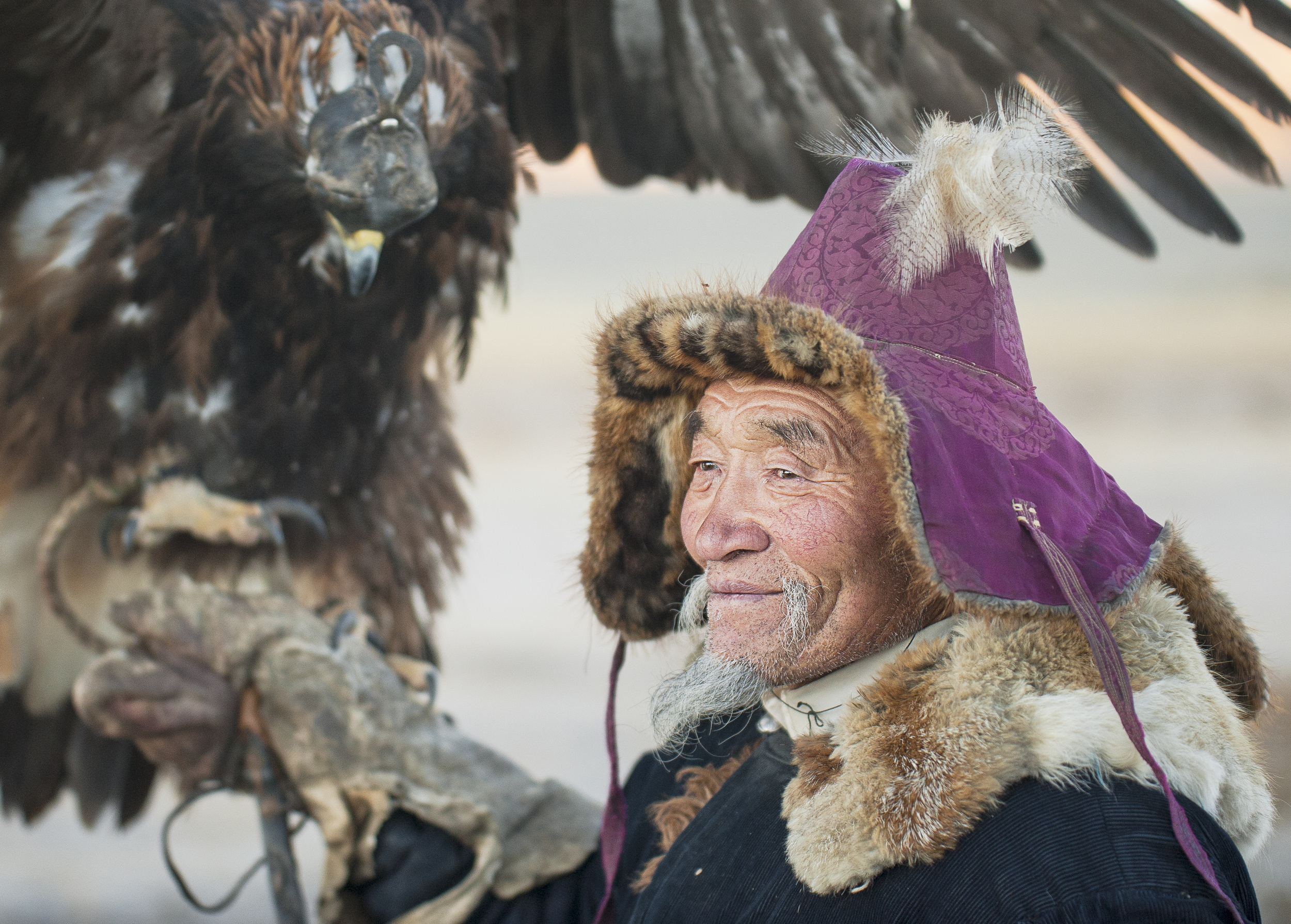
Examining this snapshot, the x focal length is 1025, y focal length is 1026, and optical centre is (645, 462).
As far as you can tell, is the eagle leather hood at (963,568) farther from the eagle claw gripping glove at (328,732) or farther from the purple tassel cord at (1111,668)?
the eagle claw gripping glove at (328,732)

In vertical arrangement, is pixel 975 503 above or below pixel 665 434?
below

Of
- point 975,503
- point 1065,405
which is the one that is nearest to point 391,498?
point 975,503

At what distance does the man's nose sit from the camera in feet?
3.30

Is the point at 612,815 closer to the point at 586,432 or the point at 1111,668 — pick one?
the point at 586,432

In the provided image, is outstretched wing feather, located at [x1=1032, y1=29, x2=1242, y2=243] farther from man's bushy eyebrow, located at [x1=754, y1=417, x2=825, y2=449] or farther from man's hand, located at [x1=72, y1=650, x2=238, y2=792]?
man's hand, located at [x1=72, y1=650, x2=238, y2=792]

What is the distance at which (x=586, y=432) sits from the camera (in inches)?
58.8

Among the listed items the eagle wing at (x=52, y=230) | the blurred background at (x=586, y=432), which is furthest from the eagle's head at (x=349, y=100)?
the blurred background at (x=586, y=432)

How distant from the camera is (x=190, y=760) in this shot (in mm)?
1432

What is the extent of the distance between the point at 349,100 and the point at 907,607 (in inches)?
36.9

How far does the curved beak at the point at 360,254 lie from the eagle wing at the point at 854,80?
0.98 ft

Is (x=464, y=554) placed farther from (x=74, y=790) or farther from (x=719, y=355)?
(x=719, y=355)

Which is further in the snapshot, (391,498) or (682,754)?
(391,498)

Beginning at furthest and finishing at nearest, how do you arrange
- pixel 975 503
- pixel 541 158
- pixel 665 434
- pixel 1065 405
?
pixel 1065 405, pixel 541 158, pixel 665 434, pixel 975 503

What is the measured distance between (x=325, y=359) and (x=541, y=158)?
0.44 m
